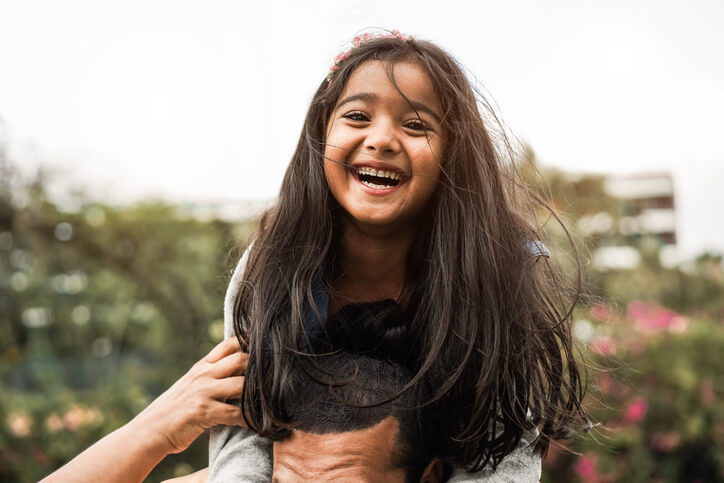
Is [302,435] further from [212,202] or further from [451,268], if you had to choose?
[212,202]

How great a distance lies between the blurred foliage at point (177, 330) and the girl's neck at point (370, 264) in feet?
2.06

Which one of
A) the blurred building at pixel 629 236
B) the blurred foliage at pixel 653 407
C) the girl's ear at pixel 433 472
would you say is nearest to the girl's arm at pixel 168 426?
the girl's ear at pixel 433 472

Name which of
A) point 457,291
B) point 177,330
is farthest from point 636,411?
point 177,330

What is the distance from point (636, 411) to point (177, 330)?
378 cm

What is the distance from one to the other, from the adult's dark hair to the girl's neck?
0.33m

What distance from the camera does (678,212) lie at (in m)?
8.65

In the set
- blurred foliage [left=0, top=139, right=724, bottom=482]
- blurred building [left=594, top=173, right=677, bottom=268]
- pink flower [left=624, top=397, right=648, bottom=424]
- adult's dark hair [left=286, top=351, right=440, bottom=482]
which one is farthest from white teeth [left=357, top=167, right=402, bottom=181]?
blurred building [left=594, top=173, right=677, bottom=268]

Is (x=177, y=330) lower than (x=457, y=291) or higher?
lower

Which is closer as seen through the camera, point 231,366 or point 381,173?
point 381,173

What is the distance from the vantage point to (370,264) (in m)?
2.39

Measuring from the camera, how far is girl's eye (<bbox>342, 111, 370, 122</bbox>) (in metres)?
2.12

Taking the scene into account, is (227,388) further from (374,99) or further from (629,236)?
(629,236)

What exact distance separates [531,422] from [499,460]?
0.17 m

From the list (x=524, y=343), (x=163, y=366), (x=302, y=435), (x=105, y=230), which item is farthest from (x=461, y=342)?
(x=105, y=230)
